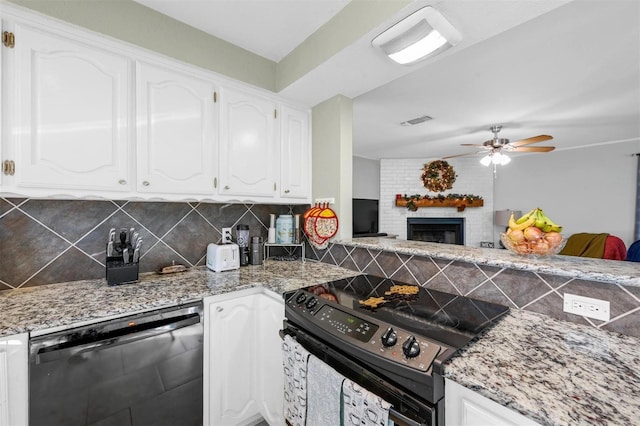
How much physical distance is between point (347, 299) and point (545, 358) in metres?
0.72

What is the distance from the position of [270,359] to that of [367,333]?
0.75 meters

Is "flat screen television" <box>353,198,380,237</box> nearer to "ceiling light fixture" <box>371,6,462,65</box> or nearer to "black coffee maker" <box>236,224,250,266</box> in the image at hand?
"black coffee maker" <box>236,224,250,266</box>

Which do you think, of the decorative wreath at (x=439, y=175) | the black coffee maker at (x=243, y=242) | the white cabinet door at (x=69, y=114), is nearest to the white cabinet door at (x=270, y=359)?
the black coffee maker at (x=243, y=242)

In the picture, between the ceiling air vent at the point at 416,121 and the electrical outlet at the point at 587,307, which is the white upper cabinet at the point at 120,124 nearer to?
the electrical outlet at the point at 587,307

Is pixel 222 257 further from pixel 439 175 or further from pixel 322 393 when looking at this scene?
pixel 439 175

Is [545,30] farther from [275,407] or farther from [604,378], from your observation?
[275,407]

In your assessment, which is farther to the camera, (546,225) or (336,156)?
(336,156)

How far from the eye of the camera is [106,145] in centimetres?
138

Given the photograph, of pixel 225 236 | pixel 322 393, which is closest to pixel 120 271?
pixel 225 236

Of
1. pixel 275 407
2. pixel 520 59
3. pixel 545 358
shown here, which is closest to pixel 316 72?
pixel 520 59

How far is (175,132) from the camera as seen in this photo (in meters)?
1.58

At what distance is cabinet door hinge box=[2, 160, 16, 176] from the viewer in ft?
3.80

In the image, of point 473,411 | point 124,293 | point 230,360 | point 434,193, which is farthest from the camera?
point 434,193

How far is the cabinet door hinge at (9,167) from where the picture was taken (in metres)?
1.16
